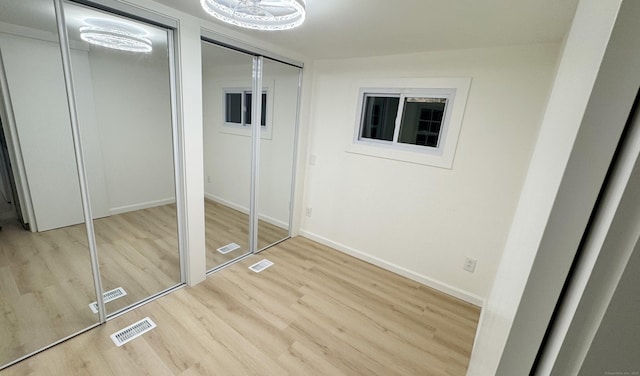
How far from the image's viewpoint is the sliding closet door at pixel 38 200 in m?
1.71

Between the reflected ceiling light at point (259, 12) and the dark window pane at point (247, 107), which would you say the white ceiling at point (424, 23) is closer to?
the reflected ceiling light at point (259, 12)

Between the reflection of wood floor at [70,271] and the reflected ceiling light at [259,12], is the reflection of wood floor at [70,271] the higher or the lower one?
the lower one

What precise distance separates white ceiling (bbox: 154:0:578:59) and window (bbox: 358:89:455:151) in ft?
1.39

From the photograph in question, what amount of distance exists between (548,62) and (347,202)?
84.0 inches

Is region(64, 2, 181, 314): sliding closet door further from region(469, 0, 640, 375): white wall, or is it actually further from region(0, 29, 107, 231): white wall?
region(469, 0, 640, 375): white wall

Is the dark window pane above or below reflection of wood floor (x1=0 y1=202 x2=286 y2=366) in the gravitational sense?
above

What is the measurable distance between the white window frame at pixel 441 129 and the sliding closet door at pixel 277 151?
2.70 feet

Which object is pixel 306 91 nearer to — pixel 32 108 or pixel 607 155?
pixel 32 108

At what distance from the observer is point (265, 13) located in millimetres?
1327

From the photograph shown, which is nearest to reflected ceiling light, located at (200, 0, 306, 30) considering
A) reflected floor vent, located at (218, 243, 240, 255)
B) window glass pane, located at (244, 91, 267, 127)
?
window glass pane, located at (244, 91, 267, 127)

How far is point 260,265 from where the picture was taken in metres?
2.74

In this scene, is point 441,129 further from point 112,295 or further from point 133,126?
point 112,295

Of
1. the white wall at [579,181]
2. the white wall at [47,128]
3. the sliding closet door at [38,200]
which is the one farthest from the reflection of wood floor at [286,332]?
the white wall at [579,181]

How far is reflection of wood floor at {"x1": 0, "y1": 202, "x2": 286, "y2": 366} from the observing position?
5.69 feet
